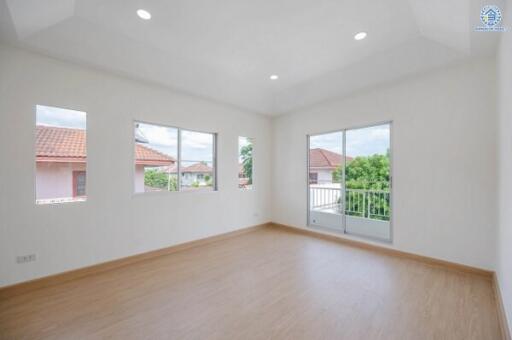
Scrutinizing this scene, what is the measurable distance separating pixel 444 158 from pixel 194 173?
13.2 ft

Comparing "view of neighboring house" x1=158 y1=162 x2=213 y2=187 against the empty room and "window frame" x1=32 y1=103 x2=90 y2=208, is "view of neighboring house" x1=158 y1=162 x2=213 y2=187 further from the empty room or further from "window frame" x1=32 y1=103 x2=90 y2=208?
"window frame" x1=32 y1=103 x2=90 y2=208

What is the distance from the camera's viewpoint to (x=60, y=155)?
2.84 meters

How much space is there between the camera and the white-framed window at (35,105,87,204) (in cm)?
271

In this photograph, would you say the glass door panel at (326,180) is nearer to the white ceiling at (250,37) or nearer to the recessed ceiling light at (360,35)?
the white ceiling at (250,37)

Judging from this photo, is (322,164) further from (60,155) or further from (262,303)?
(60,155)

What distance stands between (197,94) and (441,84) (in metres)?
3.85

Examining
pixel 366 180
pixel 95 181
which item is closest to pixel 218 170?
pixel 95 181

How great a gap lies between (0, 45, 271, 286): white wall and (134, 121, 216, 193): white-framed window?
14cm

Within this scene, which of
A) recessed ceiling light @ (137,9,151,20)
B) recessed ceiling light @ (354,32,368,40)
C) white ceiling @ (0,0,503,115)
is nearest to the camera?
white ceiling @ (0,0,503,115)

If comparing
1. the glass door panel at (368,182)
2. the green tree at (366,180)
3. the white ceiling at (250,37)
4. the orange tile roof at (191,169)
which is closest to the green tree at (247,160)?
the orange tile roof at (191,169)

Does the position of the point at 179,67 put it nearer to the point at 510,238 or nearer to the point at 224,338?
the point at 224,338

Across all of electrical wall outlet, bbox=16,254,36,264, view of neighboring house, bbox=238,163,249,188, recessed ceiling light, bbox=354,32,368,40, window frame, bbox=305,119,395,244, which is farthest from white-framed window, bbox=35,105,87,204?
window frame, bbox=305,119,395,244

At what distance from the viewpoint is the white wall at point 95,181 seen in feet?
8.25

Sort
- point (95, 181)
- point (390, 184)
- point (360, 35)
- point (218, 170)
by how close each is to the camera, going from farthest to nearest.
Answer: point (218, 170), point (390, 184), point (95, 181), point (360, 35)
